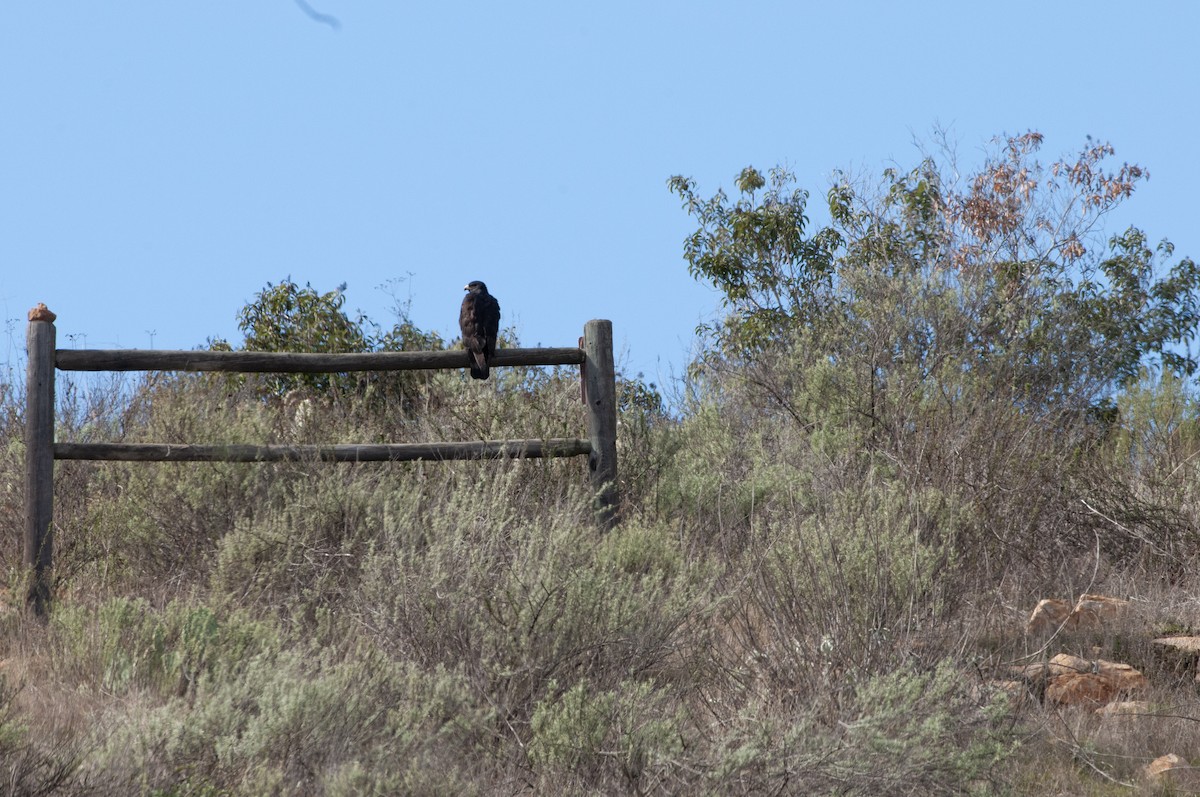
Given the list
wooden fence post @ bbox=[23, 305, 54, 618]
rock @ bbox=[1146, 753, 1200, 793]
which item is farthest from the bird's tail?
rock @ bbox=[1146, 753, 1200, 793]

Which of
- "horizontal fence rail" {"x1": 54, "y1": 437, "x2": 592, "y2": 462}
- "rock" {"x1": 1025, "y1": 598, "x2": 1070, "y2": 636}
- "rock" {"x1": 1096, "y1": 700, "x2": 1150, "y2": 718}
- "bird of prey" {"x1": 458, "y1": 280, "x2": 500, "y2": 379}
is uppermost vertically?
"bird of prey" {"x1": 458, "y1": 280, "x2": 500, "y2": 379}

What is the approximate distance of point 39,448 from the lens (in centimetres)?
694

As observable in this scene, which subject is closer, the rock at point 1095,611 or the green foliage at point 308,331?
the rock at point 1095,611

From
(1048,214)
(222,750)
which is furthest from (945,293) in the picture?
(222,750)

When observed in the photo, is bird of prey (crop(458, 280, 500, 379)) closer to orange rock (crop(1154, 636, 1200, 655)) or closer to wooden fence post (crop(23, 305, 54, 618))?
wooden fence post (crop(23, 305, 54, 618))

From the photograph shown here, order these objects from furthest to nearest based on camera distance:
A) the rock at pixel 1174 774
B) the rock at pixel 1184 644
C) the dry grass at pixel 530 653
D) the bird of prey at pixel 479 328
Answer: the bird of prey at pixel 479 328
the rock at pixel 1184 644
the rock at pixel 1174 774
the dry grass at pixel 530 653

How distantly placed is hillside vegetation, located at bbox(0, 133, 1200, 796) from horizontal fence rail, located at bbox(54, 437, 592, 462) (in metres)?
0.11

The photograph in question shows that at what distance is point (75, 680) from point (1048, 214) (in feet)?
55.9

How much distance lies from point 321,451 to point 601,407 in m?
1.70

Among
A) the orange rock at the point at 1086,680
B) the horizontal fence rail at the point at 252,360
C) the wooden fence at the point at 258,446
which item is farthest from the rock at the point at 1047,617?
the horizontal fence rail at the point at 252,360

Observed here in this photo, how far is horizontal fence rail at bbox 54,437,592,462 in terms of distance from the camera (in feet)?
22.9

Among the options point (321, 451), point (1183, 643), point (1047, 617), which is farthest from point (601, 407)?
point (1183, 643)

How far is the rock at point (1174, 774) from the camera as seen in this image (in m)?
4.88

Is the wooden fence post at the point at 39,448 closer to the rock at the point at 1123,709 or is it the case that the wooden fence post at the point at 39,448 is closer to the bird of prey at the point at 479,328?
the bird of prey at the point at 479,328
